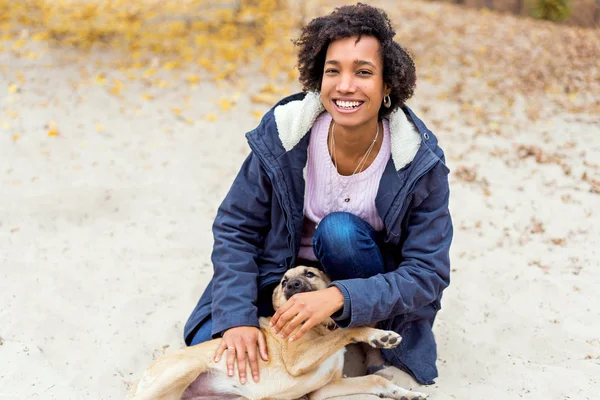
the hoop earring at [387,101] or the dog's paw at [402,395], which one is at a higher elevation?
the hoop earring at [387,101]

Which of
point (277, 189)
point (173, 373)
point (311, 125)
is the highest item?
point (311, 125)

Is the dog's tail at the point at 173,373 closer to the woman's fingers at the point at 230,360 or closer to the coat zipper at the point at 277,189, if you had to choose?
the woman's fingers at the point at 230,360

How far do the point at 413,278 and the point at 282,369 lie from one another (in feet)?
2.55

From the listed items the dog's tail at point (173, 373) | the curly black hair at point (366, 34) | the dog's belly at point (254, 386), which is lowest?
the dog's belly at point (254, 386)

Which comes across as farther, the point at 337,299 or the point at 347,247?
the point at 347,247

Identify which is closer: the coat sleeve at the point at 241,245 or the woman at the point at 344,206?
the woman at the point at 344,206

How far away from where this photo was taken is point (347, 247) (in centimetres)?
304

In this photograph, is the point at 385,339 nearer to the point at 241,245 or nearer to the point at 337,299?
the point at 337,299

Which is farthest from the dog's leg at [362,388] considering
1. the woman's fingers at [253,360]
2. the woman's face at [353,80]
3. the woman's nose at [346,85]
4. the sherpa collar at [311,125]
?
the woman's nose at [346,85]

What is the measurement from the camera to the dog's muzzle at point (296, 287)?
3086mm

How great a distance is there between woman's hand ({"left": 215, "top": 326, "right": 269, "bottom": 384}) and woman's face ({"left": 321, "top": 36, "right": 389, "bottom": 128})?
1103 mm

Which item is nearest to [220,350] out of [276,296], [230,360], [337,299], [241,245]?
[230,360]

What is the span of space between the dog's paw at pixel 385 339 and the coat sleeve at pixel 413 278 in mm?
79

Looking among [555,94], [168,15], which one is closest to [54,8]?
[168,15]
